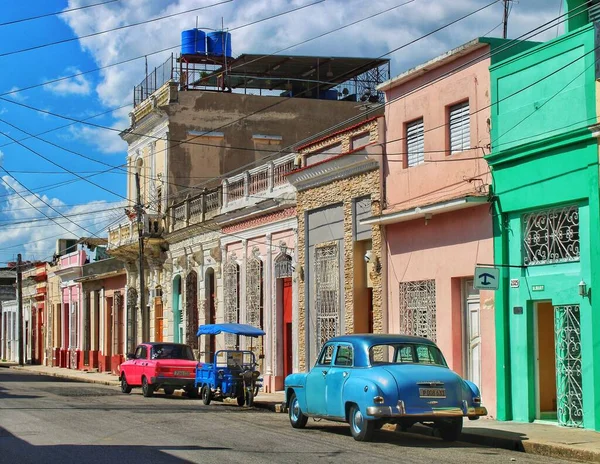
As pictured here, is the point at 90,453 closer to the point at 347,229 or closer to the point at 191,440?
the point at 191,440

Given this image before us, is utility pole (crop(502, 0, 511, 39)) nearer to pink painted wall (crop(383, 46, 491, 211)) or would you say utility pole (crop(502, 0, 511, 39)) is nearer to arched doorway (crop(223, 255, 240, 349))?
pink painted wall (crop(383, 46, 491, 211))

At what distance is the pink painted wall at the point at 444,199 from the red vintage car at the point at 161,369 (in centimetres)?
707

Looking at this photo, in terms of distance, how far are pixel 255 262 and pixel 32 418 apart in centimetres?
1327

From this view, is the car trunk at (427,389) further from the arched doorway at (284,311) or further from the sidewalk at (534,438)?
the arched doorway at (284,311)

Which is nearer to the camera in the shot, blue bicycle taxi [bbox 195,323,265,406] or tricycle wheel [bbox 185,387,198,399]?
blue bicycle taxi [bbox 195,323,265,406]

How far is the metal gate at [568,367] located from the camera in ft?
62.4

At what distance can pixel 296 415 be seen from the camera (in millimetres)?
19688

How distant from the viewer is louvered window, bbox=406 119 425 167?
24.5 meters

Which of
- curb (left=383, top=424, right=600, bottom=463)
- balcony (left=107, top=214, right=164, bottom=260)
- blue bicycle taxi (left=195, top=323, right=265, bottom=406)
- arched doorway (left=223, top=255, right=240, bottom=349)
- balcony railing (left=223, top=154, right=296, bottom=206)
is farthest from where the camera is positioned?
balcony (left=107, top=214, right=164, bottom=260)

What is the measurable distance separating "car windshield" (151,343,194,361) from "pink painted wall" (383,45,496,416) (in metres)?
7.76

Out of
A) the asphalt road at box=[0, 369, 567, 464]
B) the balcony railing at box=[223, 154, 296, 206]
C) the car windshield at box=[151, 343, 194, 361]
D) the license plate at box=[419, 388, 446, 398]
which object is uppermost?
the balcony railing at box=[223, 154, 296, 206]

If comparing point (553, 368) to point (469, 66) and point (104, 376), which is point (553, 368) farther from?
point (104, 376)

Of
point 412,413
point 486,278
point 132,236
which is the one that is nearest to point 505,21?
point 486,278

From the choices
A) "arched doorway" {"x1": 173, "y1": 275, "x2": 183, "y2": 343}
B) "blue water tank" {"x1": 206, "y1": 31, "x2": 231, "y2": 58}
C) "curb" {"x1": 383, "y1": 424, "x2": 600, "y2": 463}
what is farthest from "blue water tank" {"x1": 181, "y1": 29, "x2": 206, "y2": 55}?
"curb" {"x1": 383, "y1": 424, "x2": 600, "y2": 463}
